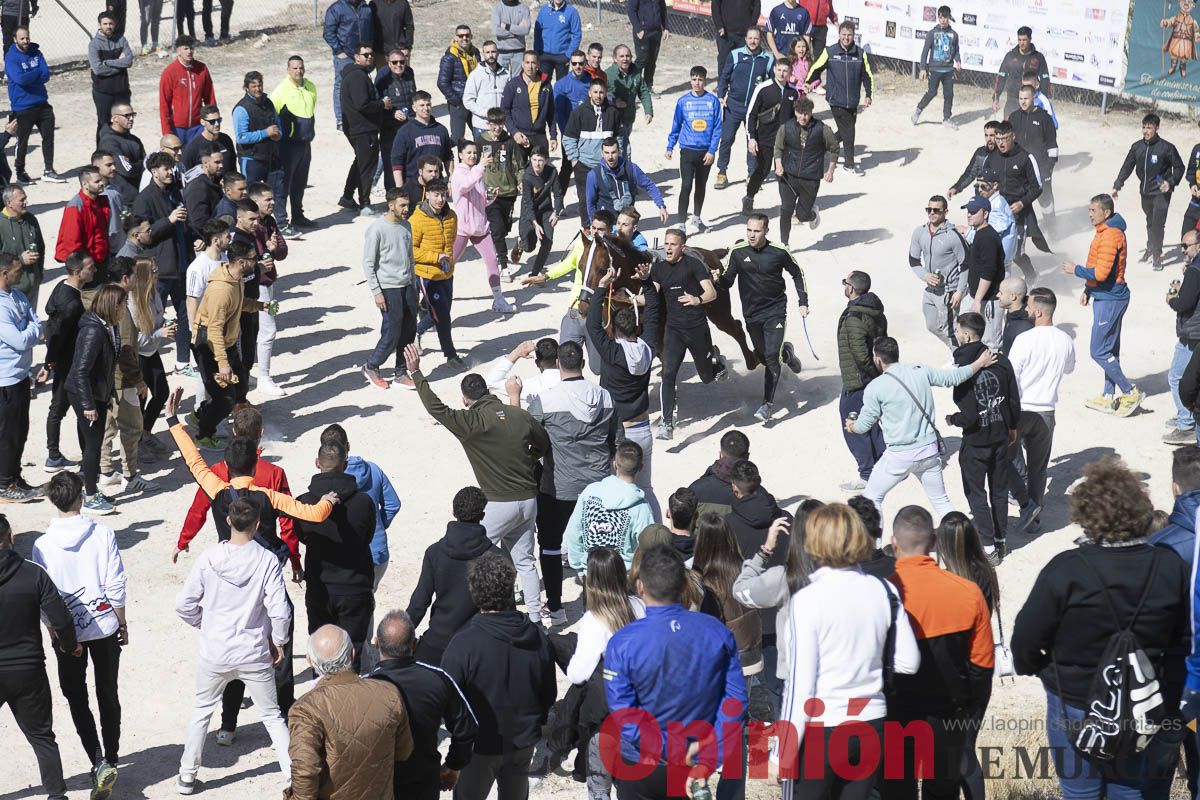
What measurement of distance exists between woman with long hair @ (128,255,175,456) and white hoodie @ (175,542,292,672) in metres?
4.43

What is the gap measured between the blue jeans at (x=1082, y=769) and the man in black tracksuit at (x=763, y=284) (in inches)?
265

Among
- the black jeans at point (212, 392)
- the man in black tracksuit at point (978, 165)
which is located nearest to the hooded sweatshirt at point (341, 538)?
the black jeans at point (212, 392)

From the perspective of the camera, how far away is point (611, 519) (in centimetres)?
789

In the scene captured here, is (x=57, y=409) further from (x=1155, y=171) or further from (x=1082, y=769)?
(x=1155, y=171)

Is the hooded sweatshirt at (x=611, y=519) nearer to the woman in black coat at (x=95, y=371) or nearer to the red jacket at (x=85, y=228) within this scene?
the woman in black coat at (x=95, y=371)

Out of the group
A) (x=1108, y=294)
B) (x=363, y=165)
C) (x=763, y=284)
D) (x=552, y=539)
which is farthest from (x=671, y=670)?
(x=363, y=165)

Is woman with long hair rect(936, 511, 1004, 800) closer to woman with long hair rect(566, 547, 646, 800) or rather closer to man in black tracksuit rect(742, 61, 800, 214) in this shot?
woman with long hair rect(566, 547, 646, 800)

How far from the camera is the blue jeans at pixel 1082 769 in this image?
546 cm

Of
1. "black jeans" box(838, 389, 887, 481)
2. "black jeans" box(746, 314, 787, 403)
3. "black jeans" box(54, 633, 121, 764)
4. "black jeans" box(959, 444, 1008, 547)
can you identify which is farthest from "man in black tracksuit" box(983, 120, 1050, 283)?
"black jeans" box(54, 633, 121, 764)

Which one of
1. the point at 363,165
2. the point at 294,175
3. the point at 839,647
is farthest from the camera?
the point at 363,165

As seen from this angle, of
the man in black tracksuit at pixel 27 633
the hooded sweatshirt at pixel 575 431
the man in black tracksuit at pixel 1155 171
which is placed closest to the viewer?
the man in black tracksuit at pixel 27 633

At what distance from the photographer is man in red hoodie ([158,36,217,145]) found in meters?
16.0

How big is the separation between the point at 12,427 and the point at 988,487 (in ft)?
23.9

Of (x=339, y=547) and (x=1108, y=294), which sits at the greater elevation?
(x=1108, y=294)
